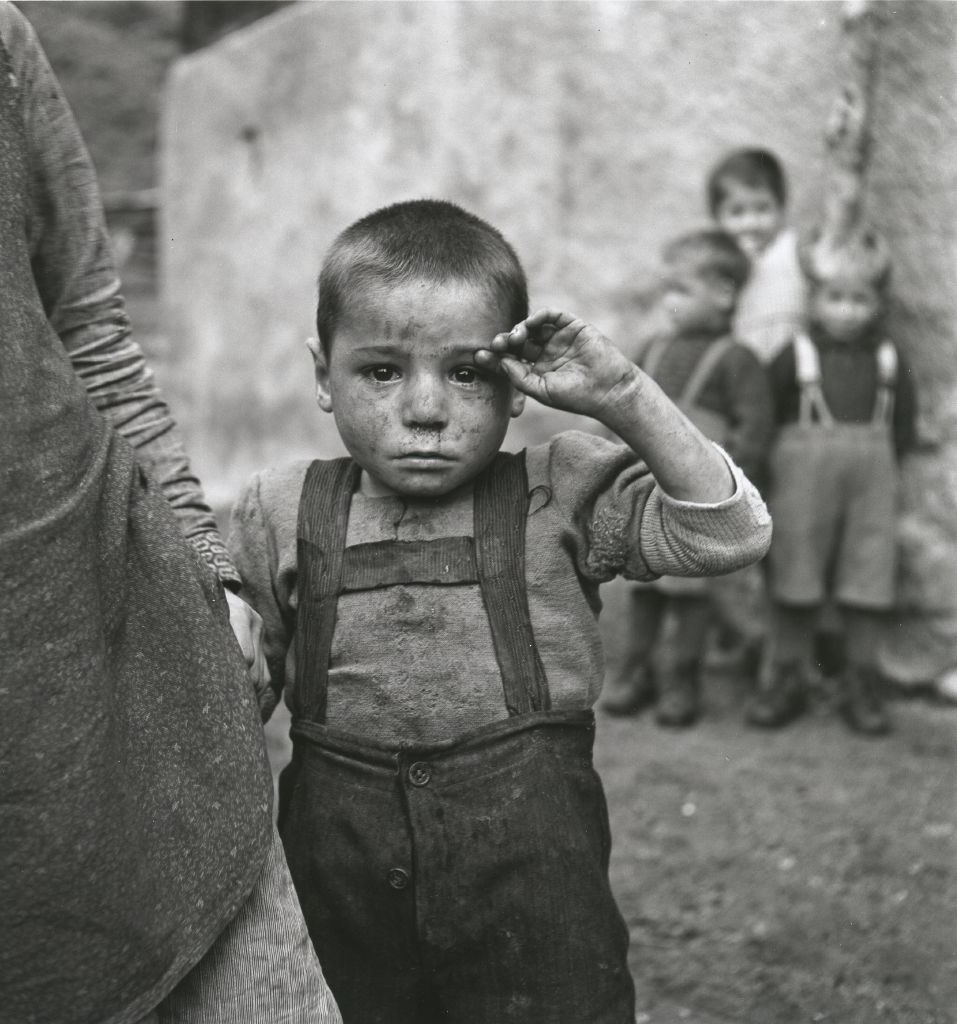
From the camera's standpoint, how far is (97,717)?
1.35 m

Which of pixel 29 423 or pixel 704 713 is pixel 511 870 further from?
pixel 704 713

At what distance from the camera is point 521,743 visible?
1757 millimetres

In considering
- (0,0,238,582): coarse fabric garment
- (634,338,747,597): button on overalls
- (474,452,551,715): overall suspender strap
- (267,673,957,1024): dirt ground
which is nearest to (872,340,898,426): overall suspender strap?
(634,338,747,597): button on overalls

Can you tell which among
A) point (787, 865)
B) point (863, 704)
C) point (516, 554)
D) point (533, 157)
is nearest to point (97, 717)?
point (516, 554)

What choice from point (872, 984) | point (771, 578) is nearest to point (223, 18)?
point (771, 578)

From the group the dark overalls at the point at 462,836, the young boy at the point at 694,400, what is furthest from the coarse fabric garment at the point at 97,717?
the young boy at the point at 694,400

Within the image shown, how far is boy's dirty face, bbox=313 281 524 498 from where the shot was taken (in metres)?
1.75

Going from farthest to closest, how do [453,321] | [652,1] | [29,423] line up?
[652,1]
[453,321]
[29,423]

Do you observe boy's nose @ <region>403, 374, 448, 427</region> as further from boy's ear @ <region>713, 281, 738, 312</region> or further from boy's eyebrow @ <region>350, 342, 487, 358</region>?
boy's ear @ <region>713, 281, 738, 312</region>

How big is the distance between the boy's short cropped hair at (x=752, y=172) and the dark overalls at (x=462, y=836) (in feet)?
11.0

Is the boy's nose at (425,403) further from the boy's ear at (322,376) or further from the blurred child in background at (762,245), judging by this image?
the blurred child in background at (762,245)

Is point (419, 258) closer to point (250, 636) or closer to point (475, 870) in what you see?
point (250, 636)

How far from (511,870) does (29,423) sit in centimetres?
86

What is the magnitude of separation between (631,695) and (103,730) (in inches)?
142
